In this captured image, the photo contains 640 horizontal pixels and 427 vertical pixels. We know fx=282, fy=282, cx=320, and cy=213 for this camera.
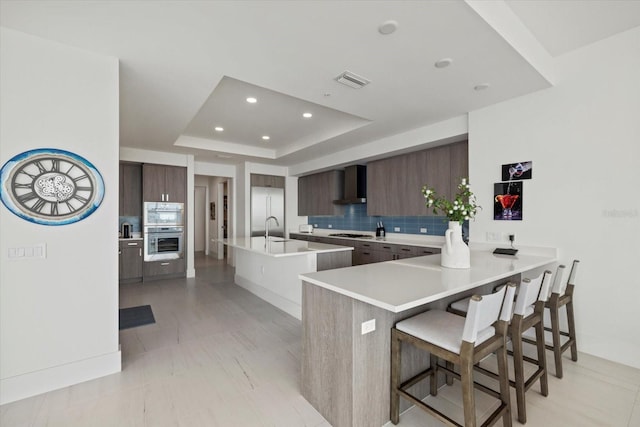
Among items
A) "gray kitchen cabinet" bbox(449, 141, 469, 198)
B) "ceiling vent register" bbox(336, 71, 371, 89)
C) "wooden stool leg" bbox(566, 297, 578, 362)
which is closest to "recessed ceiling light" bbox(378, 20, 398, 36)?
"ceiling vent register" bbox(336, 71, 371, 89)

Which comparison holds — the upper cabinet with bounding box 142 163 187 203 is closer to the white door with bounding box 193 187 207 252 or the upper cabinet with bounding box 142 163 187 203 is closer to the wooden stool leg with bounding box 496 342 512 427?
the white door with bounding box 193 187 207 252

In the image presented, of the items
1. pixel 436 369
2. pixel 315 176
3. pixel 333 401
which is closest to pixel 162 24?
pixel 333 401

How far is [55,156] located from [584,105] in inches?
177

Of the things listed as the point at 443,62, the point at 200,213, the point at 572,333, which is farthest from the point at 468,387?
the point at 200,213

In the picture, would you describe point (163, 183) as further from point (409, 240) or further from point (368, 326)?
point (368, 326)

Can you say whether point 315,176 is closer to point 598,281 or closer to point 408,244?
point 408,244

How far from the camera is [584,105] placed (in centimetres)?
261

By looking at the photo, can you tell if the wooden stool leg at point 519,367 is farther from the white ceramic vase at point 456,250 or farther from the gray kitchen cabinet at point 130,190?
the gray kitchen cabinet at point 130,190

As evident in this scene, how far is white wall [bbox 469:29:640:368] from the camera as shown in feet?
7.82

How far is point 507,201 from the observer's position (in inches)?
122

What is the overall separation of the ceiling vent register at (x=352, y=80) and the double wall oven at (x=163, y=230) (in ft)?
14.8

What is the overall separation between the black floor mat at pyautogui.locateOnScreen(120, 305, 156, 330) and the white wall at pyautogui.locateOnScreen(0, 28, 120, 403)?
1.12 metres

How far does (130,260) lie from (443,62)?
5.90 meters

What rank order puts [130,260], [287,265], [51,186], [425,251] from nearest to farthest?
1. [51,186]
2. [287,265]
3. [425,251]
4. [130,260]
